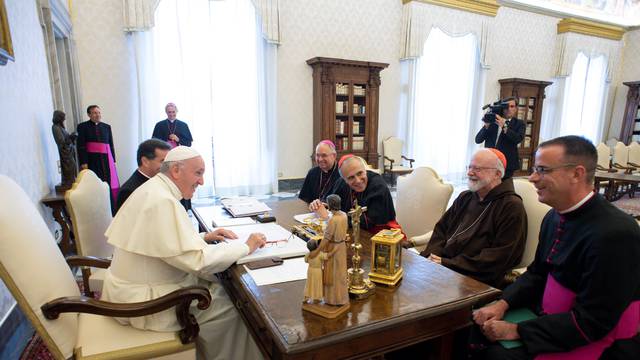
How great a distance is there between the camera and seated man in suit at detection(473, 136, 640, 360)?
4.14 ft

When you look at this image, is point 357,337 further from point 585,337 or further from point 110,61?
point 110,61

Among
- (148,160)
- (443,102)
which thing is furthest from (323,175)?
(443,102)

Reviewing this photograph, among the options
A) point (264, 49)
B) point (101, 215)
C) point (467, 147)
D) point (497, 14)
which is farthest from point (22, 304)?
point (497, 14)

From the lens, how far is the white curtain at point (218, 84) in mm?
5543

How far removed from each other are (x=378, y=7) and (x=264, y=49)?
8.39ft

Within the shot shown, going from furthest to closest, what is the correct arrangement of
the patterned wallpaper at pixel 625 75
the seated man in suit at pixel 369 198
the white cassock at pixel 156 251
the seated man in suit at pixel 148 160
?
1. the patterned wallpaper at pixel 625 75
2. the seated man in suit at pixel 148 160
3. the seated man in suit at pixel 369 198
4. the white cassock at pixel 156 251

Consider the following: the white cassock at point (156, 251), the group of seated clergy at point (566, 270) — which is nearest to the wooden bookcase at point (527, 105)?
the group of seated clergy at point (566, 270)

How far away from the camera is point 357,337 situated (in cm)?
111

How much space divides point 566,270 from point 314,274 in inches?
Result: 41.5

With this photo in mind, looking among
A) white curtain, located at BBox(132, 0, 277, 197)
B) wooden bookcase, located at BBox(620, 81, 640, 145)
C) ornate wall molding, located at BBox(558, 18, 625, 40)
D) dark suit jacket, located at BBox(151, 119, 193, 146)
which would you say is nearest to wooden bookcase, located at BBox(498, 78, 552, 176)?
ornate wall molding, located at BBox(558, 18, 625, 40)

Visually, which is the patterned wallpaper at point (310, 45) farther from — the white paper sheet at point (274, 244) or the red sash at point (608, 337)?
the red sash at point (608, 337)

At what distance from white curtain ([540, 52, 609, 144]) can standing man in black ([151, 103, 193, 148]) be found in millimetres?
9039

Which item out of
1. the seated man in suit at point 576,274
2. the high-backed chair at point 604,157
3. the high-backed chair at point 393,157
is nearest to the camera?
the seated man in suit at point 576,274

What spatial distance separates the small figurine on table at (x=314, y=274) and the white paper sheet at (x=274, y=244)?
497 millimetres
